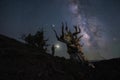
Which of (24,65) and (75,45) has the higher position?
(75,45)

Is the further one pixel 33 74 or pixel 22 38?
pixel 22 38

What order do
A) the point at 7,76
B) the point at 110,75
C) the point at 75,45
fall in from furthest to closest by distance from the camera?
the point at 75,45 → the point at 110,75 → the point at 7,76

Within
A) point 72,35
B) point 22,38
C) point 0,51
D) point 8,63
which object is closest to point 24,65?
point 8,63

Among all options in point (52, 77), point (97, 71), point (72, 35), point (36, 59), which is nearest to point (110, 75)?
point (97, 71)

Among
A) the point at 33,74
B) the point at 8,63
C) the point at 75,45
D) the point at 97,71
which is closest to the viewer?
the point at 33,74

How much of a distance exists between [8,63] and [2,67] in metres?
0.74

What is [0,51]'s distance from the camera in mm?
12672

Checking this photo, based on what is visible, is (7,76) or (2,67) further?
(2,67)

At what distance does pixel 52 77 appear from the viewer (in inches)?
422

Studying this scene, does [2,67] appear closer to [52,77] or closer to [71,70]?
[52,77]

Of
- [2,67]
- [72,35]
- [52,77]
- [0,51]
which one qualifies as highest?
[72,35]

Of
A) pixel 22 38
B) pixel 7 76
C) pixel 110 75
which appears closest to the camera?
pixel 7 76

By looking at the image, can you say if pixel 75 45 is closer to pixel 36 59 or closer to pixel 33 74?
pixel 36 59

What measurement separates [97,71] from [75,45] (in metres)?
5.19
